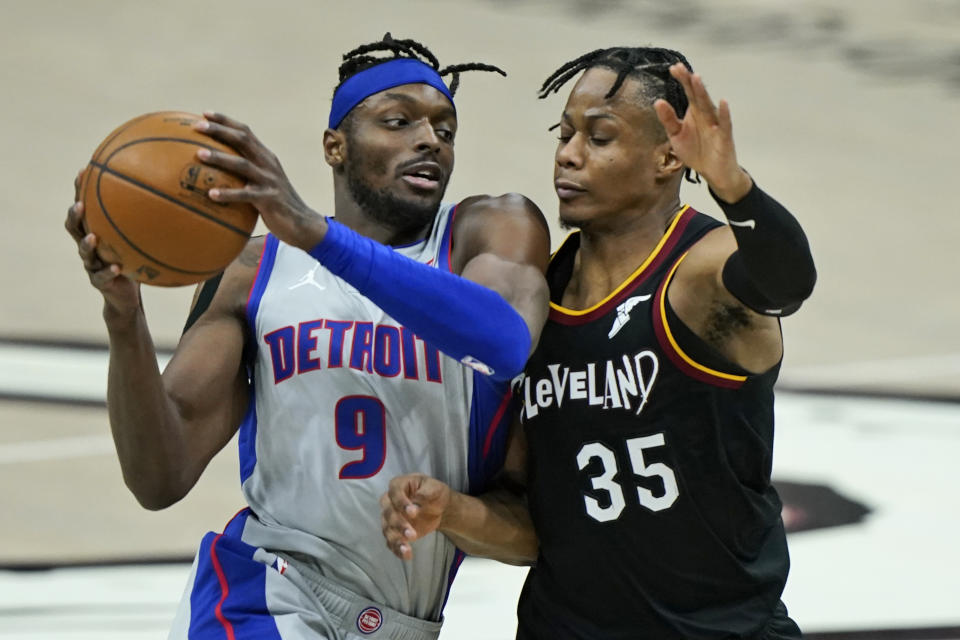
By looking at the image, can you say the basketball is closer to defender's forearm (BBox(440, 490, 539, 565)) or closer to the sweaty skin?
the sweaty skin

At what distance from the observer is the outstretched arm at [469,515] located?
3213 millimetres

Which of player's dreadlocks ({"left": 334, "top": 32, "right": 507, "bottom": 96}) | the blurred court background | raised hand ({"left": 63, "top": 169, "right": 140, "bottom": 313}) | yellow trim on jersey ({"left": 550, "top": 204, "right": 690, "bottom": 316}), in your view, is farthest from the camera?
the blurred court background

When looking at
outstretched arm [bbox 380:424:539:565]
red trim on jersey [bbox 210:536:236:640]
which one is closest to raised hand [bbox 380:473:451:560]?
outstretched arm [bbox 380:424:539:565]

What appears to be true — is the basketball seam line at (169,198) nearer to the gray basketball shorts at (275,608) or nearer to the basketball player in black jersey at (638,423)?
the basketball player in black jersey at (638,423)

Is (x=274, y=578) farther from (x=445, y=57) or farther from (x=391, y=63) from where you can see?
(x=445, y=57)

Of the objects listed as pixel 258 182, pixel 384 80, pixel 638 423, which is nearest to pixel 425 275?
pixel 258 182

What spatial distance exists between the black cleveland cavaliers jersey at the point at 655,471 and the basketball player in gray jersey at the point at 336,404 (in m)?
0.20

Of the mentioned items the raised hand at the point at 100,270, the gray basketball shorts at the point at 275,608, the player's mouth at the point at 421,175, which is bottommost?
the gray basketball shorts at the point at 275,608

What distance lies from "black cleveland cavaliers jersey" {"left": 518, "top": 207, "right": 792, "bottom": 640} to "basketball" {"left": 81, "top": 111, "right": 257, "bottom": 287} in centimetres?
91

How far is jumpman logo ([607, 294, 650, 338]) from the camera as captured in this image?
11.0 ft

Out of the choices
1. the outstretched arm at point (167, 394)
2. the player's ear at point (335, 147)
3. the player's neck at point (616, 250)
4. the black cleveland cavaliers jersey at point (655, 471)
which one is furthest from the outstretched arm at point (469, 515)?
the player's ear at point (335, 147)

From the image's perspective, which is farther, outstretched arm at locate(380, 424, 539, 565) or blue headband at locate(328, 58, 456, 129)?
blue headband at locate(328, 58, 456, 129)

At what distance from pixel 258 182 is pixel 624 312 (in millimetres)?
952

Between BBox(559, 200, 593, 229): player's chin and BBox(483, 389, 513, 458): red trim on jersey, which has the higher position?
BBox(559, 200, 593, 229): player's chin
